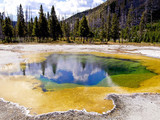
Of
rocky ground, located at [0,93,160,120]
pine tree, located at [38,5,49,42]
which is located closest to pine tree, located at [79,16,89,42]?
pine tree, located at [38,5,49,42]

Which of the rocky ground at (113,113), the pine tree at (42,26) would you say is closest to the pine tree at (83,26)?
the pine tree at (42,26)

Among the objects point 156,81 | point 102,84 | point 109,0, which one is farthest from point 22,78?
point 109,0

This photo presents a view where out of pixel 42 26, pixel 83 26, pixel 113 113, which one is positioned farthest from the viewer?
pixel 42 26

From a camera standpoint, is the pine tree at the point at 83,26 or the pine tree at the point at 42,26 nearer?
the pine tree at the point at 83,26

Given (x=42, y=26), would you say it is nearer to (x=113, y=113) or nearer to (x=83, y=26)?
(x=83, y=26)

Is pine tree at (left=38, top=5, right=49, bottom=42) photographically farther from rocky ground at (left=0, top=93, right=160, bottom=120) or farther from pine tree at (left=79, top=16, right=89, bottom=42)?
rocky ground at (left=0, top=93, right=160, bottom=120)

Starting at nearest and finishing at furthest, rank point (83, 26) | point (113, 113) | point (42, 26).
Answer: point (113, 113)
point (83, 26)
point (42, 26)

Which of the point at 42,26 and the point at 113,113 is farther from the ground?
the point at 42,26

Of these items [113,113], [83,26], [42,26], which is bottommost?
[113,113]

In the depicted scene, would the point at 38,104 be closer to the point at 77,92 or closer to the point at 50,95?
the point at 50,95

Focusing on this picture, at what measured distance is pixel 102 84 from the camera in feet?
36.8

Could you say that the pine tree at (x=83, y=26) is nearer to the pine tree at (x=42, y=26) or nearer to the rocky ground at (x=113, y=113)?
the pine tree at (x=42, y=26)

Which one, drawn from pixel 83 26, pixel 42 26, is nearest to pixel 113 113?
pixel 83 26

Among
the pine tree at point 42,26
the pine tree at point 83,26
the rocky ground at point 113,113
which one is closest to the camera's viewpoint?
the rocky ground at point 113,113
